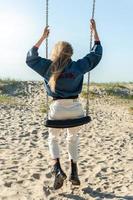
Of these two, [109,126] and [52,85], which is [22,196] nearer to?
[52,85]

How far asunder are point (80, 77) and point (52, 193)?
1.88 meters

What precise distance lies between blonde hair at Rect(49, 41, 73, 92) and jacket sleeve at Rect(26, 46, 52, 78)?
0.35 ft

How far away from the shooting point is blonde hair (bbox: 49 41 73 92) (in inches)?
303

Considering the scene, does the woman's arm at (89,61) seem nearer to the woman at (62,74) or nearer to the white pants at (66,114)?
the woman at (62,74)

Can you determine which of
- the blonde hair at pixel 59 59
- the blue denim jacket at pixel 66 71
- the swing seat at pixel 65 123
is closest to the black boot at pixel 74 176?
the swing seat at pixel 65 123

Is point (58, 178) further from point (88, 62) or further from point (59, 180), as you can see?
point (88, 62)

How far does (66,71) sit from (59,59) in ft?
0.67

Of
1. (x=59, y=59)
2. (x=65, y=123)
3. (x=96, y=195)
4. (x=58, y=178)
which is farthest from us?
(x=96, y=195)

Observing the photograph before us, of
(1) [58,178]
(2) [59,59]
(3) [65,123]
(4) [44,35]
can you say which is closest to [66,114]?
(3) [65,123]

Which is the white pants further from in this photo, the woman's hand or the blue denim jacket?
the woman's hand

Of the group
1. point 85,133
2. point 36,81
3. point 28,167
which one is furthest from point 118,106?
point 28,167

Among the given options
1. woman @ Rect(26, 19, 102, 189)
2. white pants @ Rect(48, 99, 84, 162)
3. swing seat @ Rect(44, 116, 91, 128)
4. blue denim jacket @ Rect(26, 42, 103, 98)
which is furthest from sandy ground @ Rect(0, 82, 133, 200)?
blue denim jacket @ Rect(26, 42, 103, 98)

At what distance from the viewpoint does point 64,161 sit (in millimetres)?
10781

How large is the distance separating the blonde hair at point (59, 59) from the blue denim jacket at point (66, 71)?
0.25ft
